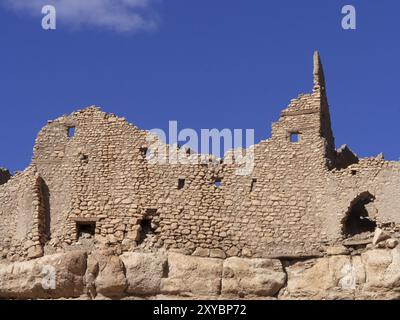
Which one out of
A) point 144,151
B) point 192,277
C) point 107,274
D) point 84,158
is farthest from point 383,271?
point 84,158

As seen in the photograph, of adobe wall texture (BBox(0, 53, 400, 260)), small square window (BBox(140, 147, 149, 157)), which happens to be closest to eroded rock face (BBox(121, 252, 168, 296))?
adobe wall texture (BBox(0, 53, 400, 260))

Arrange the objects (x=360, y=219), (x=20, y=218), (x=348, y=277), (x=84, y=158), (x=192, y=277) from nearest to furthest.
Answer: (x=348, y=277) < (x=192, y=277) < (x=360, y=219) < (x=20, y=218) < (x=84, y=158)

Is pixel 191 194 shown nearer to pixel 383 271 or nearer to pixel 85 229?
pixel 85 229

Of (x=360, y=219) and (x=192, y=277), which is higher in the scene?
(x=360, y=219)

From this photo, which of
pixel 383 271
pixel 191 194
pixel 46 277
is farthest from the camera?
pixel 191 194

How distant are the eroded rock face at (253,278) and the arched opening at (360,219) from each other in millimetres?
2458

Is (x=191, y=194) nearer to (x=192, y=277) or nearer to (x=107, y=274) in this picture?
(x=192, y=277)

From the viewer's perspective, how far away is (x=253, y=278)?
46.1 meters

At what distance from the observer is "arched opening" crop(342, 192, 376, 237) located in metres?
46.4

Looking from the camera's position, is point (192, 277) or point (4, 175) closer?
point (192, 277)

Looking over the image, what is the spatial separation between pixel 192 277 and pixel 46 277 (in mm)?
4511

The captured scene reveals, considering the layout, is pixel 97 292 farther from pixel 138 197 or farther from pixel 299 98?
pixel 299 98

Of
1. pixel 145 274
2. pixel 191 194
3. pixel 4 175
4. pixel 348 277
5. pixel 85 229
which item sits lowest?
pixel 348 277

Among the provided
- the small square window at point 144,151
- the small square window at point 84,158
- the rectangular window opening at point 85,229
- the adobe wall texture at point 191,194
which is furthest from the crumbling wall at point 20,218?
the small square window at point 144,151
